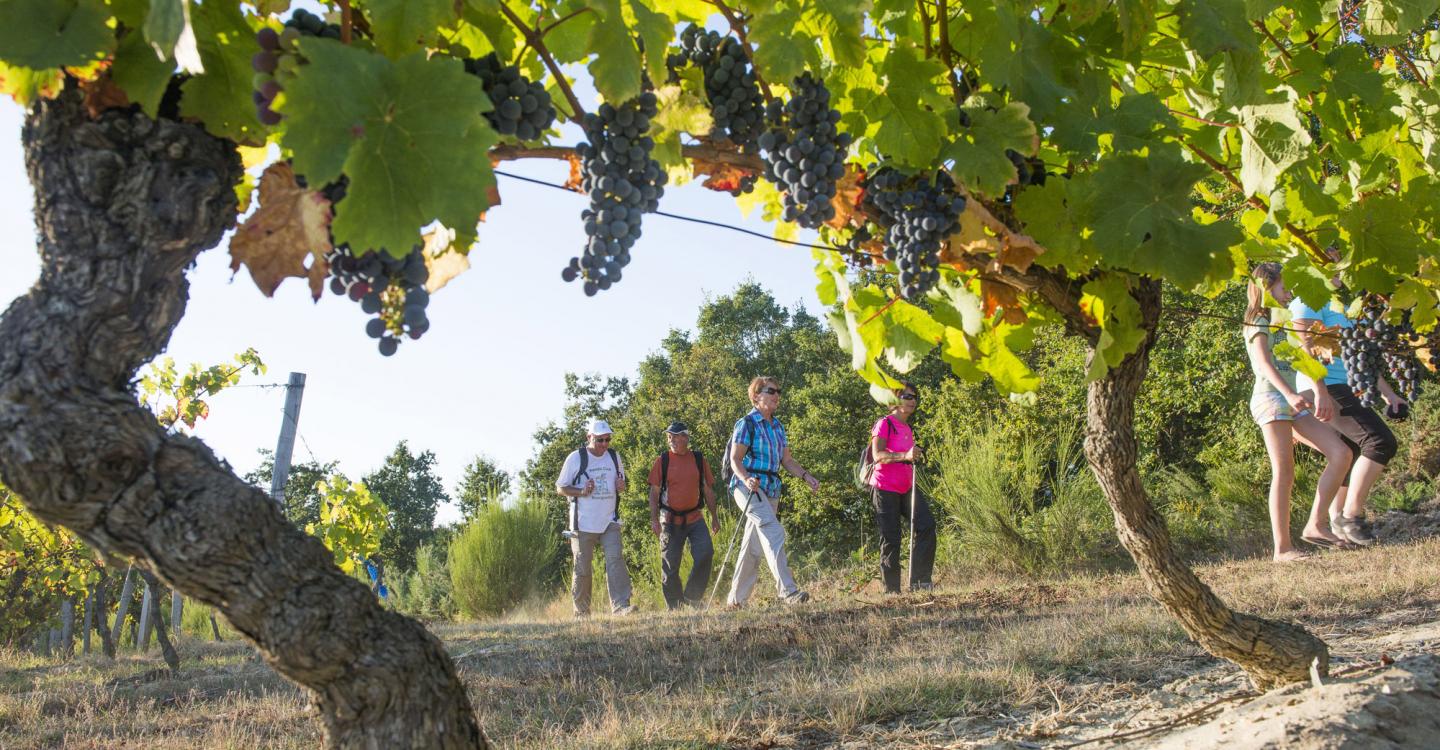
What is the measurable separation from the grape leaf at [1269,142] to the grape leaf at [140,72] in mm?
2319

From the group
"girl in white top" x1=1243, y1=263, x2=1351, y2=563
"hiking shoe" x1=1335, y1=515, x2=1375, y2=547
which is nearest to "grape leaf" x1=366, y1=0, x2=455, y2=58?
"girl in white top" x1=1243, y1=263, x2=1351, y2=563

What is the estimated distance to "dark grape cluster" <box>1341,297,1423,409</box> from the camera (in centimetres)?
441

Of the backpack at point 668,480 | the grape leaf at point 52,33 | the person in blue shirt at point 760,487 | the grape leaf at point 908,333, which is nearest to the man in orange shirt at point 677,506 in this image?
the backpack at point 668,480

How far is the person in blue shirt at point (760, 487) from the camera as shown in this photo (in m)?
7.22

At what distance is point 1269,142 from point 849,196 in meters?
1.10

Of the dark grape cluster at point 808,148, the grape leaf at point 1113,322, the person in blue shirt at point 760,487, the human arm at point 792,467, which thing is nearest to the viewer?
the dark grape cluster at point 808,148

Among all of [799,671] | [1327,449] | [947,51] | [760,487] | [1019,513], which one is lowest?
[799,671]

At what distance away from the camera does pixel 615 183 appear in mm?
1812

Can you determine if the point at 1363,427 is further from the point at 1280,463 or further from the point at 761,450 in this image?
the point at 761,450

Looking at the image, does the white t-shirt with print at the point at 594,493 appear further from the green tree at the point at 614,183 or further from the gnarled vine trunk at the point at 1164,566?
the gnarled vine trunk at the point at 1164,566

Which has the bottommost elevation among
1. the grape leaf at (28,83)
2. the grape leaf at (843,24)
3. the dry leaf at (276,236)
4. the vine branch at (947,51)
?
the dry leaf at (276,236)

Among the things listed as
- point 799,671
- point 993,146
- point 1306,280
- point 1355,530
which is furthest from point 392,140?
point 1355,530

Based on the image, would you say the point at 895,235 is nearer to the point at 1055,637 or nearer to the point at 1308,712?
the point at 1308,712

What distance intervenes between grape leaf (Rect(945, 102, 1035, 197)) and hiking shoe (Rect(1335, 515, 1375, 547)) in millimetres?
5805
